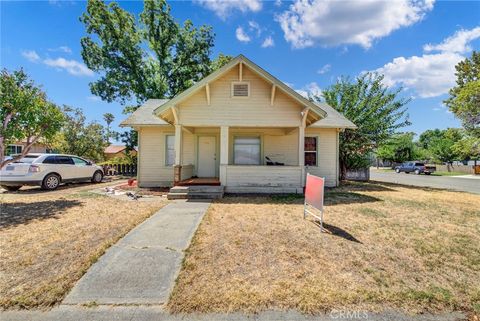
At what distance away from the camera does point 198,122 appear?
964 cm

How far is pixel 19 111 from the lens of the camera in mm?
7328

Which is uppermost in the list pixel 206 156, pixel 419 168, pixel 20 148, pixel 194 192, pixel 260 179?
pixel 20 148

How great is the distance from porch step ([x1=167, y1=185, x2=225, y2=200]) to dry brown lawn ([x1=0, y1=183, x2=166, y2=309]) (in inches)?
27.9

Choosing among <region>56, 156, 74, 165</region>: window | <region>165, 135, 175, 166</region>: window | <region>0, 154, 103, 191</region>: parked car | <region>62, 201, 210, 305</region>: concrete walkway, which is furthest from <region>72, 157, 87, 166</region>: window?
<region>62, 201, 210, 305</region>: concrete walkway

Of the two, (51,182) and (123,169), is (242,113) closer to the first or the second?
(51,182)

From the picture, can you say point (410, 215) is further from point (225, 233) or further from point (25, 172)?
point (25, 172)

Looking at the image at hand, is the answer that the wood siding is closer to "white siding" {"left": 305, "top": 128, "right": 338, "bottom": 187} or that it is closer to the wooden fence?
"white siding" {"left": 305, "top": 128, "right": 338, "bottom": 187}

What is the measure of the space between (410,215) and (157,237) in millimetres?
6907

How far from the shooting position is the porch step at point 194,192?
8.63 metres

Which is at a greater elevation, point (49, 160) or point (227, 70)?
point (227, 70)

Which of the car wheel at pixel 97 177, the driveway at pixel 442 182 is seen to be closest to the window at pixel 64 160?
the car wheel at pixel 97 177

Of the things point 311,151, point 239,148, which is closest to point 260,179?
point 239,148

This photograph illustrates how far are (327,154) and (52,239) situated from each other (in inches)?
463

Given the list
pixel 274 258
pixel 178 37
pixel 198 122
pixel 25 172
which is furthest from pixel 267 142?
pixel 178 37
